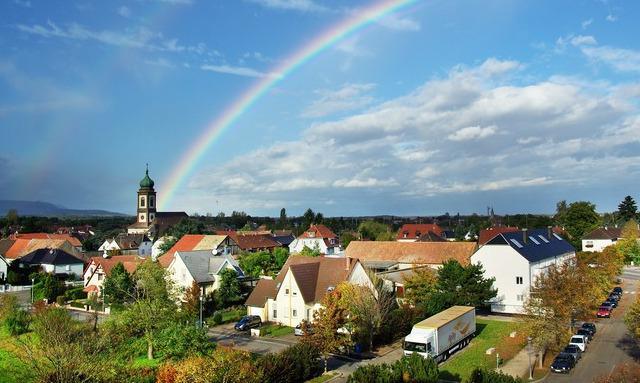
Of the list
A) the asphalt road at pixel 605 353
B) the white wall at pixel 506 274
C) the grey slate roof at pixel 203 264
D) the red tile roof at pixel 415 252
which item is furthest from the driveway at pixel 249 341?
the red tile roof at pixel 415 252

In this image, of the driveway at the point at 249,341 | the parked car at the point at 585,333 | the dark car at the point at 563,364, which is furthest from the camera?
the driveway at the point at 249,341

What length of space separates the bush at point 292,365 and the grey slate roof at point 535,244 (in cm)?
2769

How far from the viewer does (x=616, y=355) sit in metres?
35.8

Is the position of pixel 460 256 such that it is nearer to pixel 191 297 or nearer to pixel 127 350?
pixel 191 297

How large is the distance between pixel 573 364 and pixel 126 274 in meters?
46.4

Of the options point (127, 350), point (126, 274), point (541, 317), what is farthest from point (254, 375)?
point (126, 274)

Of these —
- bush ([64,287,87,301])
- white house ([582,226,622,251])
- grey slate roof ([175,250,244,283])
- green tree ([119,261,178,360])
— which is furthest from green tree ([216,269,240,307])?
white house ([582,226,622,251])

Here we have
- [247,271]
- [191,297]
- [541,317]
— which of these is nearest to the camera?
[541,317]

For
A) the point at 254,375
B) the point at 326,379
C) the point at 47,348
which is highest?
the point at 47,348

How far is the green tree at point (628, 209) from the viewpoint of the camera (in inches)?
5974

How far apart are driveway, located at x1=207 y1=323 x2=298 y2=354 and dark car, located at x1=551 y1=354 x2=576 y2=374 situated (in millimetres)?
18695

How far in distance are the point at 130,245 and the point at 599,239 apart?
104m

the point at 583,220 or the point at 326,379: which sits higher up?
the point at 583,220

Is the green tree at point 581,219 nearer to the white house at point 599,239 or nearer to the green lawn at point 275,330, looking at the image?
the white house at point 599,239
